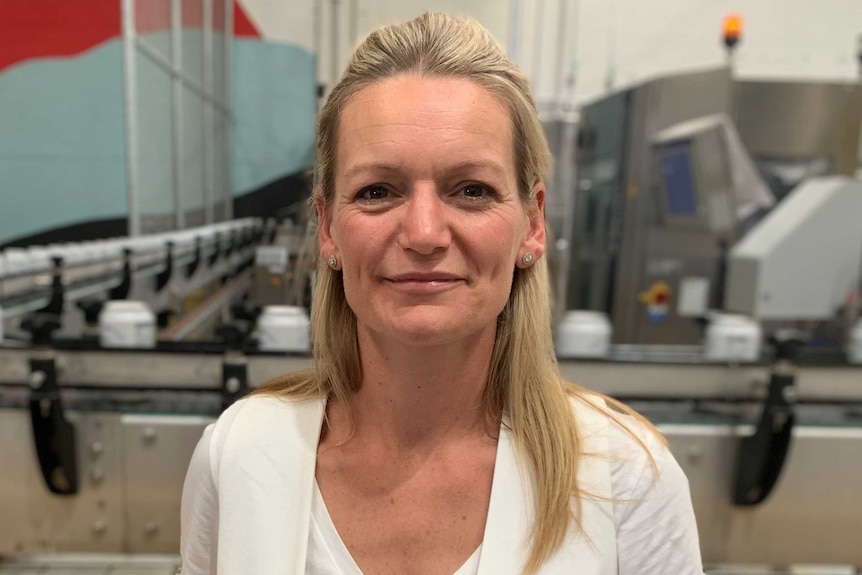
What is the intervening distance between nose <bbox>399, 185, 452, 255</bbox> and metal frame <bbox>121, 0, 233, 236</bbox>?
1354 millimetres

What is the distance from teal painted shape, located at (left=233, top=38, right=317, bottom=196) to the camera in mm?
1753

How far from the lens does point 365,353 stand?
776mm

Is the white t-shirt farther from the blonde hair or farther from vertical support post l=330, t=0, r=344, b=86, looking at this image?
vertical support post l=330, t=0, r=344, b=86

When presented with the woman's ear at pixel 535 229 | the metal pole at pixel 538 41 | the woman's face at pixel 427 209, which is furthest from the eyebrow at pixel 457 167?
the metal pole at pixel 538 41

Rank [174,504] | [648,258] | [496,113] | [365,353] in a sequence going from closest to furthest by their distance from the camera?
1. [496,113]
2. [365,353]
3. [174,504]
4. [648,258]

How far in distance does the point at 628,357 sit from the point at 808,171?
1592 millimetres

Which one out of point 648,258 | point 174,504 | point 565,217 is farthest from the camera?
point 648,258

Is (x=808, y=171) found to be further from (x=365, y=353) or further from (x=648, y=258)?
(x=365, y=353)

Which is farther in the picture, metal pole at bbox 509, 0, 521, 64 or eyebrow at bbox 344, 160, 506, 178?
metal pole at bbox 509, 0, 521, 64

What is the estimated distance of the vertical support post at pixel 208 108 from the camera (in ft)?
5.90

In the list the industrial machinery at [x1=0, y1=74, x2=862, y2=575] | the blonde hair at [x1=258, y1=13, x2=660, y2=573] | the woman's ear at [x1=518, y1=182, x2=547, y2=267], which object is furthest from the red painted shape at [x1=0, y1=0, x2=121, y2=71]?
the woman's ear at [x1=518, y1=182, x2=547, y2=267]

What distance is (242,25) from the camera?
177 centimetres

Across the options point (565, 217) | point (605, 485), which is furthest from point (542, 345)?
point (565, 217)

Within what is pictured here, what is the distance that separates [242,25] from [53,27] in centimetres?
58
